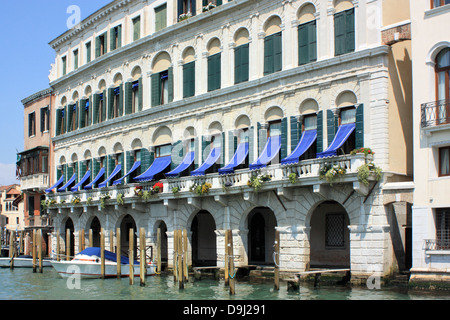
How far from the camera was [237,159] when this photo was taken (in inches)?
1261

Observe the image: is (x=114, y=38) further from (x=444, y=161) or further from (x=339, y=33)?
(x=444, y=161)

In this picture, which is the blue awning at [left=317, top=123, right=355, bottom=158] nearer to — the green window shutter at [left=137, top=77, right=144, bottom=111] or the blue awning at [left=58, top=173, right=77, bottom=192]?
the green window shutter at [left=137, top=77, right=144, bottom=111]

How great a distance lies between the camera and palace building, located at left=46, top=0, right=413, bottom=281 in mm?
27016

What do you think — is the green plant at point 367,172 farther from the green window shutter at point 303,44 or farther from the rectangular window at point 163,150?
the rectangular window at point 163,150

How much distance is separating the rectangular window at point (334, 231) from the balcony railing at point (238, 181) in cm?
376

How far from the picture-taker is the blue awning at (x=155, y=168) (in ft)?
120

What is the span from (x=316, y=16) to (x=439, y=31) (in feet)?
20.6

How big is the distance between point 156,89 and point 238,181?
9.39m

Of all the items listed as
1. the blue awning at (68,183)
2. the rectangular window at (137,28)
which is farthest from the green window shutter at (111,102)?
the blue awning at (68,183)

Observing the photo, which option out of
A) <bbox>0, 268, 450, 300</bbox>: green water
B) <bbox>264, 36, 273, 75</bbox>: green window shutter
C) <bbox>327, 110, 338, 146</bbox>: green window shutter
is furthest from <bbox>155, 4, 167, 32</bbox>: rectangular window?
<bbox>0, 268, 450, 300</bbox>: green water

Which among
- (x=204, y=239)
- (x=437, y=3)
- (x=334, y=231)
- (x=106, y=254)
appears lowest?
(x=106, y=254)

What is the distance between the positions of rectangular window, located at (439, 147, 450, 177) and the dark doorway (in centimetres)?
1717

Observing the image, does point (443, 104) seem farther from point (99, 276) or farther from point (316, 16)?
point (99, 276)

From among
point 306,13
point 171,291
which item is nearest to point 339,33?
point 306,13
